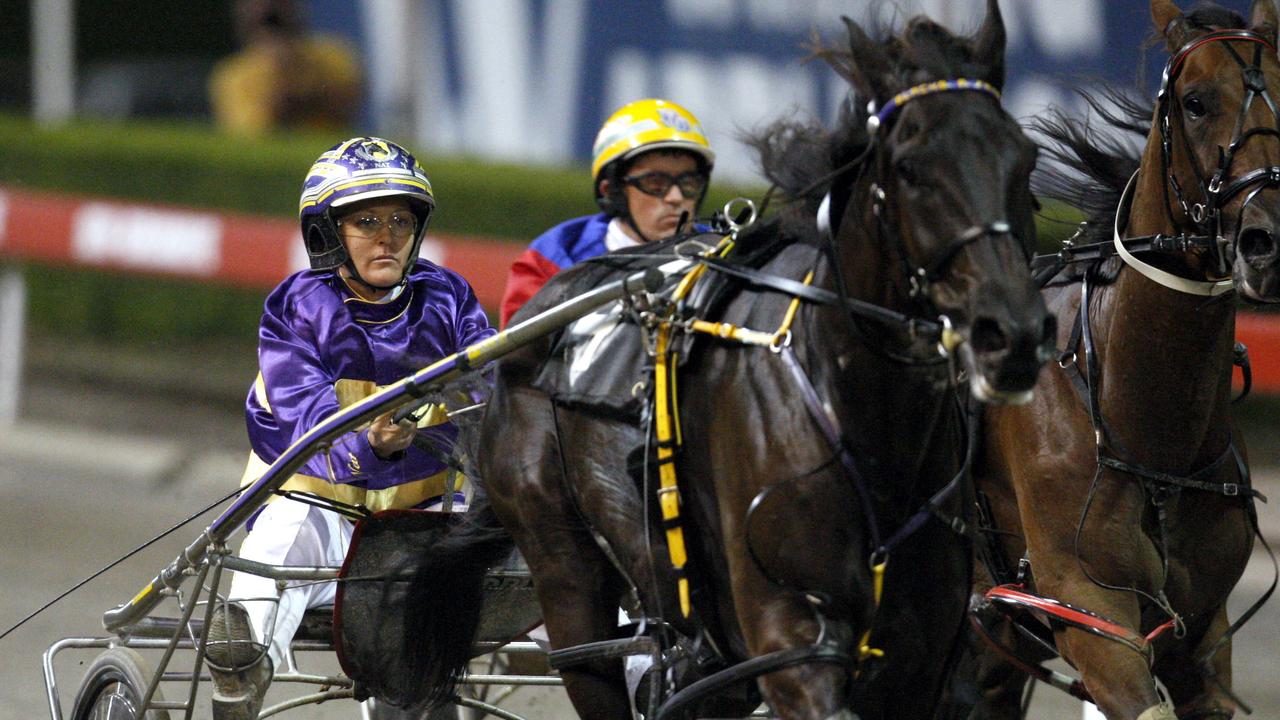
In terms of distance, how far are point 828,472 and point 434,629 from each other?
133 cm

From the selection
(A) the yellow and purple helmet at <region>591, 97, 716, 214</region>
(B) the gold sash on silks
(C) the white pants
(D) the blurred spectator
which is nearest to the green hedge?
(D) the blurred spectator

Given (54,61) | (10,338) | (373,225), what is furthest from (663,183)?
(54,61)

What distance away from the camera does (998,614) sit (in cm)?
424

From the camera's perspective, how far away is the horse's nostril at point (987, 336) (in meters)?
2.85

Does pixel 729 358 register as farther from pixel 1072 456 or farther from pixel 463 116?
pixel 463 116

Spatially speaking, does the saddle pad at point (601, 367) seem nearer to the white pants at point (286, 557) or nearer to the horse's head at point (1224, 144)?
the white pants at point (286, 557)

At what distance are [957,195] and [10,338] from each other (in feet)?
28.0

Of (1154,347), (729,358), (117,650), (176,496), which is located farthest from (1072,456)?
(176,496)

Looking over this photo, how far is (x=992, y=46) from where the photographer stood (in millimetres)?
3131

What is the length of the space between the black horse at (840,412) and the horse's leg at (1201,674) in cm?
91

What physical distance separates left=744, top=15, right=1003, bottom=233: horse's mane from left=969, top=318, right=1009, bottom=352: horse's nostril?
45cm

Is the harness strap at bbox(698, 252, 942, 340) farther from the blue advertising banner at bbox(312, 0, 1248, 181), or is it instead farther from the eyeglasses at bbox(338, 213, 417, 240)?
the blue advertising banner at bbox(312, 0, 1248, 181)

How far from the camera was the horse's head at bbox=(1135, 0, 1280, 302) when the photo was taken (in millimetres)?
3656

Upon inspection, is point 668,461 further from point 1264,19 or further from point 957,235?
point 1264,19
